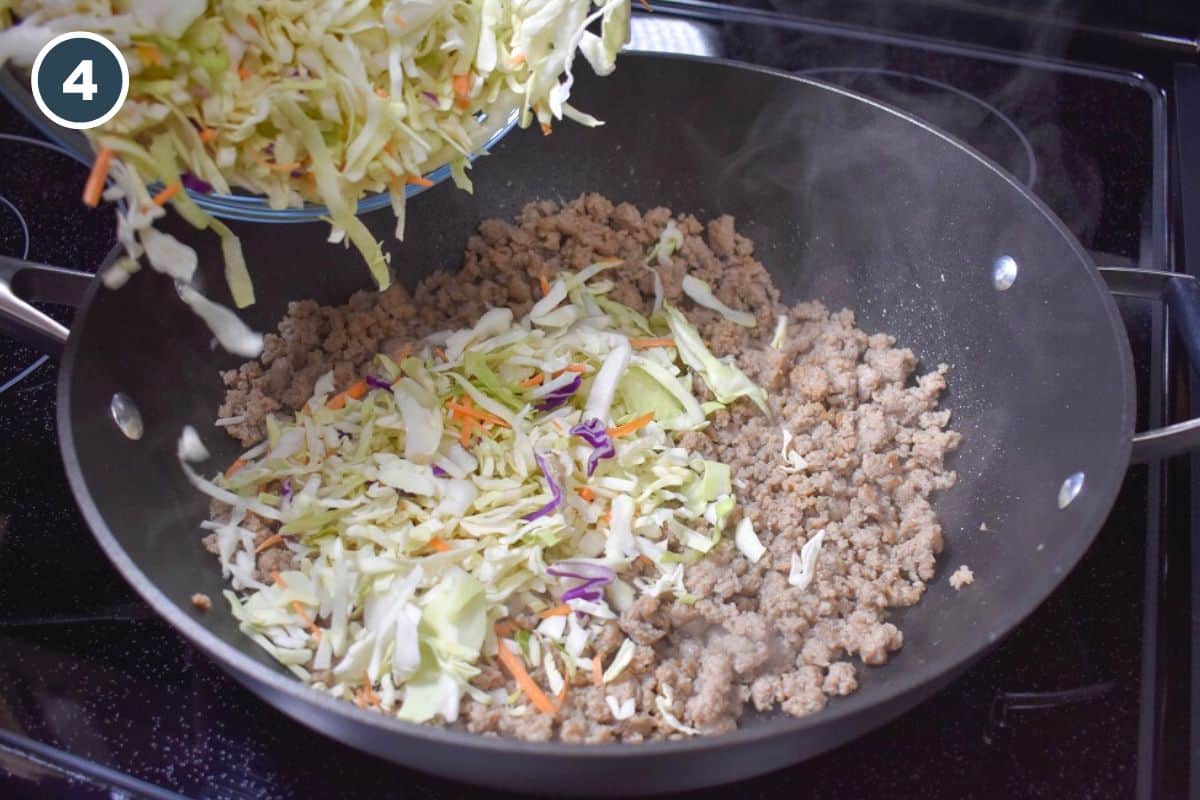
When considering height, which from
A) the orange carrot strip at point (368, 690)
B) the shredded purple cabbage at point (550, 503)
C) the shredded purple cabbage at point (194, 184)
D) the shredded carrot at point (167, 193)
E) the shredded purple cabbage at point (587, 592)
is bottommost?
the orange carrot strip at point (368, 690)

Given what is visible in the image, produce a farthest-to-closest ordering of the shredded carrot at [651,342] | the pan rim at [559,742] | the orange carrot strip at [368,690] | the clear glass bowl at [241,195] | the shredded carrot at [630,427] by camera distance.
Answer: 1. the shredded carrot at [651,342]
2. the shredded carrot at [630,427]
3. the orange carrot strip at [368,690]
4. the clear glass bowl at [241,195]
5. the pan rim at [559,742]

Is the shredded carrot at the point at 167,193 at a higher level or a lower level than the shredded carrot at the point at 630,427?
higher

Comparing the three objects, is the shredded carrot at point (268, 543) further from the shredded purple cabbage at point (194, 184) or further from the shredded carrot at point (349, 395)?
the shredded purple cabbage at point (194, 184)

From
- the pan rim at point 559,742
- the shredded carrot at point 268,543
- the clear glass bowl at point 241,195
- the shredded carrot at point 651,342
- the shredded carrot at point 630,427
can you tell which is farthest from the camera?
the shredded carrot at point 651,342

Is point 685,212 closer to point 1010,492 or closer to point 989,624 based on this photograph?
point 1010,492

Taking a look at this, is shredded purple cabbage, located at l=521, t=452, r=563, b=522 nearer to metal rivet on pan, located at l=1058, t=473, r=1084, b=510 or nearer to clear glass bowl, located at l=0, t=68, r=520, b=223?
clear glass bowl, located at l=0, t=68, r=520, b=223

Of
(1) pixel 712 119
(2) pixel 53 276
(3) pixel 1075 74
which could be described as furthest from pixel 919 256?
(2) pixel 53 276

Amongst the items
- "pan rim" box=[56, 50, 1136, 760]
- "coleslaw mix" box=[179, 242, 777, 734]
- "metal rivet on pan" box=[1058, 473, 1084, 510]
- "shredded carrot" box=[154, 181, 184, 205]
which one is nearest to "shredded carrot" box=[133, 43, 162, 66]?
"shredded carrot" box=[154, 181, 184, 205]

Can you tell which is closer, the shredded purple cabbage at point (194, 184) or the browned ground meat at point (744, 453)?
the shredded purple cabbage at point (194, 184)

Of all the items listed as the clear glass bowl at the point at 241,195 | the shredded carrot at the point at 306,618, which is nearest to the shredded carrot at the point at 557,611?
the shredded carrot at the point at 306,618
